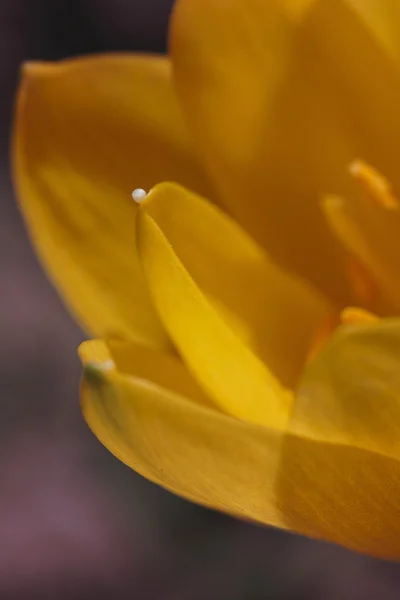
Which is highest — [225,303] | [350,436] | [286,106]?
[286,106]

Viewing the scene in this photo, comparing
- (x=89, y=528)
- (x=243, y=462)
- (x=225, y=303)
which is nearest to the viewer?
(x=243, y=462)

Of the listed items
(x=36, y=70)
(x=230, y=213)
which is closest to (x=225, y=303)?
(x=230, y=213)

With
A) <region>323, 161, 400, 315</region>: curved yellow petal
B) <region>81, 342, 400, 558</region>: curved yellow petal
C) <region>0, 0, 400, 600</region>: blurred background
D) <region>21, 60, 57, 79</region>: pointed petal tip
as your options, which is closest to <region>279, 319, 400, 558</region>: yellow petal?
<region>81, 342, 400, 558</region>: curved yellow petal

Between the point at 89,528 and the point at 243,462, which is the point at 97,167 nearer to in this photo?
the point at 243,462

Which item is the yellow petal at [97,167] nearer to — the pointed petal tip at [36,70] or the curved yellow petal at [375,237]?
the pointed petal tip at [36,70]

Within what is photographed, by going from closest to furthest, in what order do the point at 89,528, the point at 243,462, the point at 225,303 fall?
1. the point at 243,462
2. the point at 225,303
3. the point at 89,528

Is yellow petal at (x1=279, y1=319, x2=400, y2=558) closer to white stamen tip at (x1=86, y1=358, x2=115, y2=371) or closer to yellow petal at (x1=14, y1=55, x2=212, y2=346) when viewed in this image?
white stamen tip at (x1=86, y1=358, x2=115, y2=371)

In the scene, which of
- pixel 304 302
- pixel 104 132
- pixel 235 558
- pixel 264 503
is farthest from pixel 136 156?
pixel 235 558
